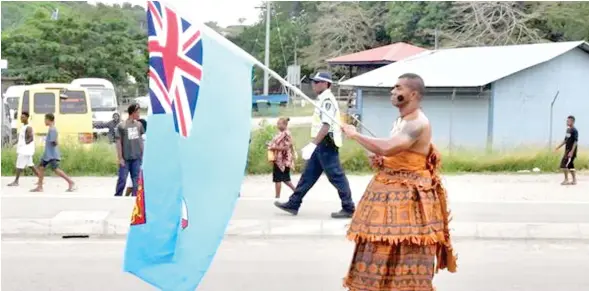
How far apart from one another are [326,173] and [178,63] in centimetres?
468

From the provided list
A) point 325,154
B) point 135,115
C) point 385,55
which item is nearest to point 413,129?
point 325,154

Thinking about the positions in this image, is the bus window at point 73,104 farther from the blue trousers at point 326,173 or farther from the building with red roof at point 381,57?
the blue trousers at point 326,173

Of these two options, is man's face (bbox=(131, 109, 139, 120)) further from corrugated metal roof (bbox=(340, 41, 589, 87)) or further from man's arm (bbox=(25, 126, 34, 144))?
corrugated metal roof (bbox=(340, 41, 589, 87))

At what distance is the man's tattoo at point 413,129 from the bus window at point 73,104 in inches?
738

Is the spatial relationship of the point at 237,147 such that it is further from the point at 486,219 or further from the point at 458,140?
the point at 458,140

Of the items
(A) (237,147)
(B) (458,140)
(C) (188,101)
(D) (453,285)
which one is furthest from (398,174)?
(B) (458,140)

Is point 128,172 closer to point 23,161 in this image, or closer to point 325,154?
point 23,161

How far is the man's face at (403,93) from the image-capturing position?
16.6 ft

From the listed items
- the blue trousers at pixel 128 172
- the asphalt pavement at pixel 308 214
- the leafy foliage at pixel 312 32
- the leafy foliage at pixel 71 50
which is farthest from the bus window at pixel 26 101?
the leafy foliage at pixel 71 50

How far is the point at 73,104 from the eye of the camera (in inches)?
903

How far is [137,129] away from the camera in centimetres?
1162

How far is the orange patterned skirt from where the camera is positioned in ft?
16.3

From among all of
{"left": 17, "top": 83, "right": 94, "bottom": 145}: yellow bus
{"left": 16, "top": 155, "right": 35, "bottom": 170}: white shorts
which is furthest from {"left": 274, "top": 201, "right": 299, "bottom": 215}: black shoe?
{"left": 17, "top": 83, "right": 94, "bottom": 145}: yellow bus

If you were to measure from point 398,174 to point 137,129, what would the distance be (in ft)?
23.1
